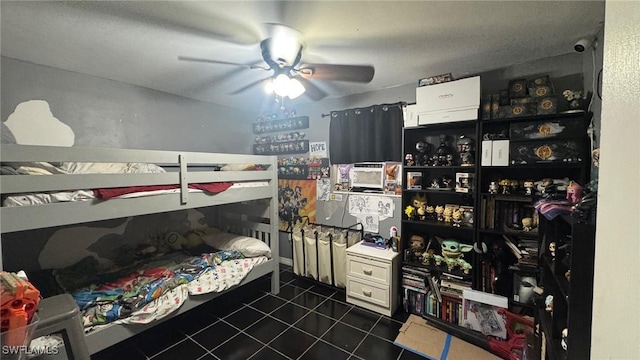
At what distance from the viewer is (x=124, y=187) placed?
160cm

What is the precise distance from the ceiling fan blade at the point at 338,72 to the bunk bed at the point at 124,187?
1.09m

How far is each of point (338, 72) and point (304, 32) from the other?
333 millimetres

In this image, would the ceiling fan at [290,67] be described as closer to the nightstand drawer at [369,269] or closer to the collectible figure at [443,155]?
the collectible figure at [443,155]

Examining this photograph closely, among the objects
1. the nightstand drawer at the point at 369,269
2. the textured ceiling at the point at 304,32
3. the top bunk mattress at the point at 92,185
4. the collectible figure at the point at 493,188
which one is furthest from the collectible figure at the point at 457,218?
the top bunk mattress at the point at 92,185

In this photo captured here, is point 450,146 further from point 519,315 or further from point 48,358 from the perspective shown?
point 48,358

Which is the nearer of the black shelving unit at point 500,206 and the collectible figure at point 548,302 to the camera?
the collectible figure at point 548,302

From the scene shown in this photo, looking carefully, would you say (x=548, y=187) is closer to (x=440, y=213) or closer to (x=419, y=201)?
(x=440, y=213)

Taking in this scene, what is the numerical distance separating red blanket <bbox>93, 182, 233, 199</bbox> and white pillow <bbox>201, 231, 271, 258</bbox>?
0.76m

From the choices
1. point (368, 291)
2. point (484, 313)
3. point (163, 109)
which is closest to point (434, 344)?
point (484, 313)

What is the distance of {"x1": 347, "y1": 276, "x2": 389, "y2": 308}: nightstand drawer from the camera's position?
230 cm

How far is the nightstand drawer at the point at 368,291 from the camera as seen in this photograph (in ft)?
7.54

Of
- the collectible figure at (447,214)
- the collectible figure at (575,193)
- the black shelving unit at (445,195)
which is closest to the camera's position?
the collectible figure at (575,193)

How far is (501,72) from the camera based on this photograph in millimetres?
2148

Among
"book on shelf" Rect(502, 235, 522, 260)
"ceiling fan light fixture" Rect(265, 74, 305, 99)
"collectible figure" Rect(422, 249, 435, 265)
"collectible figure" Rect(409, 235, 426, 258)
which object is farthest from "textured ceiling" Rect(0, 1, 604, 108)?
"collectible figure" Rect(422, 249, 435, 265)
